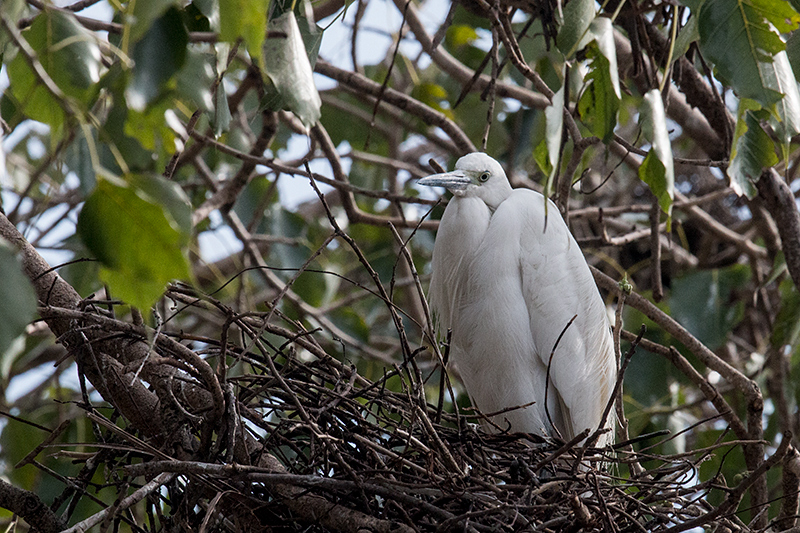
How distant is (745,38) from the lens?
3.75ft

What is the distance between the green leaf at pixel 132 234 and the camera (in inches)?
28.2

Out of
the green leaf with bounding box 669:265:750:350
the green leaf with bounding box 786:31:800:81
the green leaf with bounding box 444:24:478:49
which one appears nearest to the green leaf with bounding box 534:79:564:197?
the green leaf with bounding box 786:31:800:81

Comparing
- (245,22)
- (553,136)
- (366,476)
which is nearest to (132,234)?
(245,22)

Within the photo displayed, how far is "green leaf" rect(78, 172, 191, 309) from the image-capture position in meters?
0.72

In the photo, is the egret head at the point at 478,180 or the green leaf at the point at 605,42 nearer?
the green leaf at the point at 605,42

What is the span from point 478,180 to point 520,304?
34 centimetres

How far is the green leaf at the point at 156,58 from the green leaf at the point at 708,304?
2314 millimetres

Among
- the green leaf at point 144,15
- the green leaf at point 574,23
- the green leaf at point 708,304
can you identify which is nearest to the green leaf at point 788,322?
the green leaf at point 708,304

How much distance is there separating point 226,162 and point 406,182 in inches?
33.6

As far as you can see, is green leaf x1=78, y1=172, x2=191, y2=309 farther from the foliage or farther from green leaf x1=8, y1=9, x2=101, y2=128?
green leaf x1=8, y1=9, x2=101, y2=128

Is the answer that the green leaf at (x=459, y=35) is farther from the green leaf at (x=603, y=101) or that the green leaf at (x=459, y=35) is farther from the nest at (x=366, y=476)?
the green leaf at (x=603, y=101)

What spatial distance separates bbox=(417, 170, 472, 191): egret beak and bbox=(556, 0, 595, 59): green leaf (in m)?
0.82

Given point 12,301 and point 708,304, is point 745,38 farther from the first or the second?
point 708,304

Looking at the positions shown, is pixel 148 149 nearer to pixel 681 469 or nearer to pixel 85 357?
pixel 85 357
